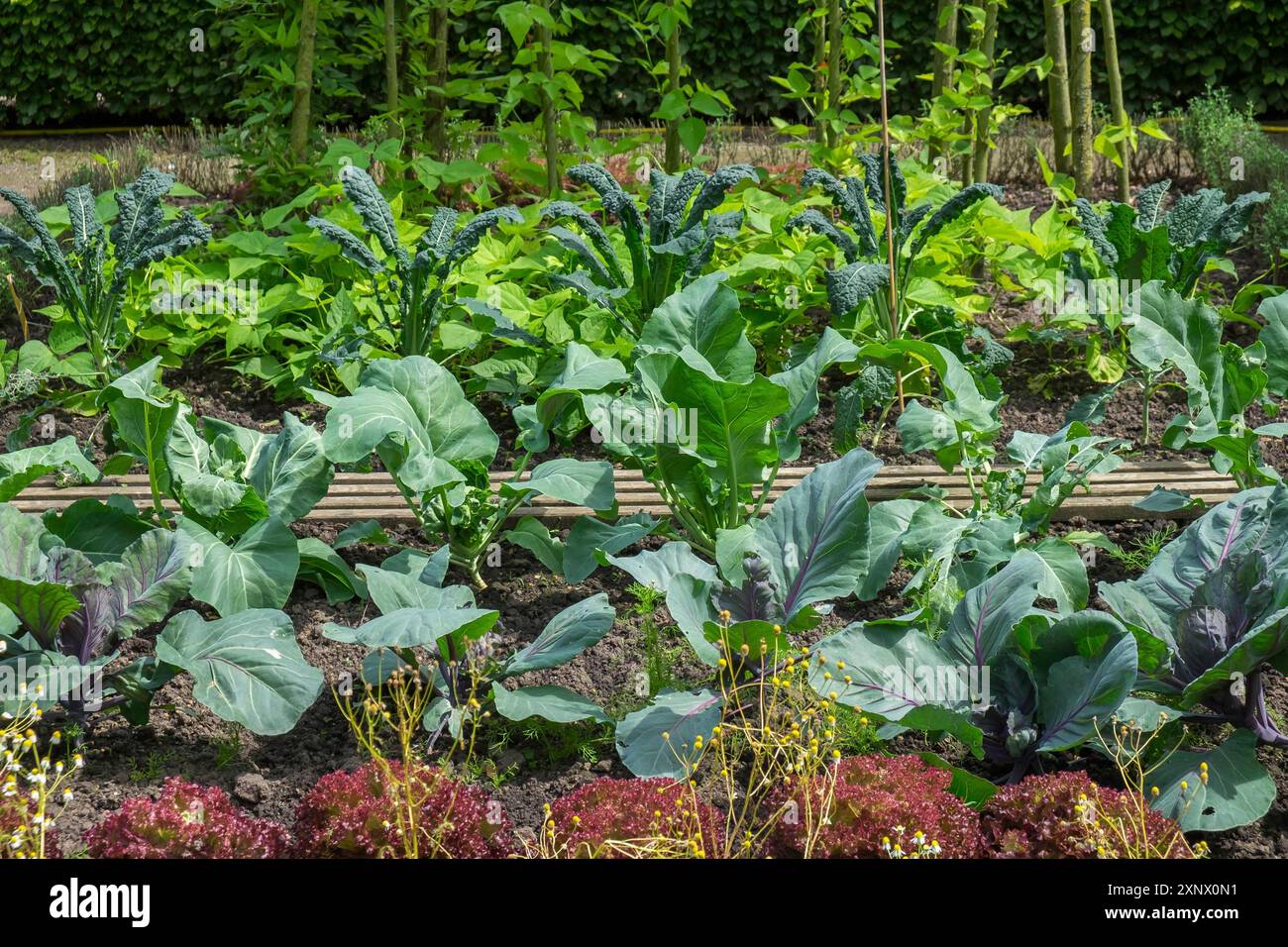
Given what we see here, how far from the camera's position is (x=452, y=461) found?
3.38m

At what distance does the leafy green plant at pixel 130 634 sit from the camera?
2.70 m

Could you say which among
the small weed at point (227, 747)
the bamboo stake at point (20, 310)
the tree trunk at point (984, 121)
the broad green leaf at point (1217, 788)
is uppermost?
the tree trunk at point (984, 121)

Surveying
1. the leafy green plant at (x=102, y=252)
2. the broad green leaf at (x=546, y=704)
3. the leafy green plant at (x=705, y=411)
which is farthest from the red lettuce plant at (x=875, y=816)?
the leafy green plant at (x=102, y=252)

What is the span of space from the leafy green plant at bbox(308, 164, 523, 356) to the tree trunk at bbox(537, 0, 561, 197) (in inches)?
33.6

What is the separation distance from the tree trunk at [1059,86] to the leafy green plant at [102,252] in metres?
3.35

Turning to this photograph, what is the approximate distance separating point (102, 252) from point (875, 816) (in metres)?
3.36

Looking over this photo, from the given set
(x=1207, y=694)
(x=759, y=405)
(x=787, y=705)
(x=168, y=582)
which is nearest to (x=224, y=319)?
(x=168, y=582)

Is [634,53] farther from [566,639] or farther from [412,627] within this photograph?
[412,627]

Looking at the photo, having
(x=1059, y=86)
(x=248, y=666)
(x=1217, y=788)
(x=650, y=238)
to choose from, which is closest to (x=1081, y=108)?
(x=1059, y=86)

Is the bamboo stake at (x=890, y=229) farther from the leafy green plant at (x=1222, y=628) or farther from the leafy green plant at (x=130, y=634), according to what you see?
the leafy green plant at (x=130, y=634)

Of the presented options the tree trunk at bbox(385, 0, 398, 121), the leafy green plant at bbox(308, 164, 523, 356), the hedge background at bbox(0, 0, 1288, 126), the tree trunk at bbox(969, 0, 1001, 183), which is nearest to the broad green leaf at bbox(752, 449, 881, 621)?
the leafy green plant at bbox(308, 164, 523, 356)

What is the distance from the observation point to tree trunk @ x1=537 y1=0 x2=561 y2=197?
5172 millimetres

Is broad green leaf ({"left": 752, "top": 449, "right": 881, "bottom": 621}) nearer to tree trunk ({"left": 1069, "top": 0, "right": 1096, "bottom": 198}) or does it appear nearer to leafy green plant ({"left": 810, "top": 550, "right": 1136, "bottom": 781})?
leafy green plant ({"left": 810, "top": 550, "right": 1136, "bottom": 781})

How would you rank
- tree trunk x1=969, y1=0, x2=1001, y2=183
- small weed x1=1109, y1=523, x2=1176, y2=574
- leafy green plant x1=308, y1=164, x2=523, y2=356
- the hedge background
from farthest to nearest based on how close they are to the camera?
the hedge background
tree trunk x1=969, y1=0, x2=1001, y2=183
leafy green plant x1=308, y1=164, x2=523, y2=356
small weed x1=1109, y1=523, x2=1176, y2=574
